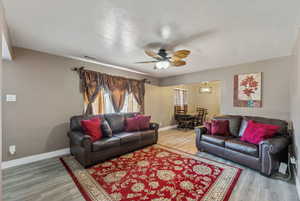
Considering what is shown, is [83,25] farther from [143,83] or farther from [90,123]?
[143,83]

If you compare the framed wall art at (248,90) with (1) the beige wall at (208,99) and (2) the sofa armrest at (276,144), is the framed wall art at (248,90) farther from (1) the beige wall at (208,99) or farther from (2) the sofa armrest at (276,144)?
(1) the beige wall at (208,99)

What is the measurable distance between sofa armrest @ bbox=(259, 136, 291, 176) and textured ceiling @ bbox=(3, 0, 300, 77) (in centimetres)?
177

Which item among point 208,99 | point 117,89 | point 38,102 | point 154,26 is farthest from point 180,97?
point 38,102

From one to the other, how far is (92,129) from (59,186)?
1.11 meters

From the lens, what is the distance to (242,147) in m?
2.57

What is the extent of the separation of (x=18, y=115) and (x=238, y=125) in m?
4.93

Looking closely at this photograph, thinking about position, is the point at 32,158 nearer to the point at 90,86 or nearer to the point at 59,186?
the point at 59,186

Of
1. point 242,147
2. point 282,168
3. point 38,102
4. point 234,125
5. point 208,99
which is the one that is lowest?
point 282,168

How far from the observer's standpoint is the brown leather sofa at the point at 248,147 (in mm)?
2244

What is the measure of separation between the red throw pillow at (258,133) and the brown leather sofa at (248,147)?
0.11m

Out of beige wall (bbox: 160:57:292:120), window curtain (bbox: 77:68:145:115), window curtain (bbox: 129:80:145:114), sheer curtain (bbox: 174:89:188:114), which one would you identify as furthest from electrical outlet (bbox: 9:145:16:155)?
sheer curtain (bbox: 174:89:188:114)

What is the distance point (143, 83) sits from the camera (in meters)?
5.05

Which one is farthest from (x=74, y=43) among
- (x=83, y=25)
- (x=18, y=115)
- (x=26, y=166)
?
(x=26, y=166)

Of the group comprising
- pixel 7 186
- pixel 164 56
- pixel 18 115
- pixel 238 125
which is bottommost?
pixel 7 186
